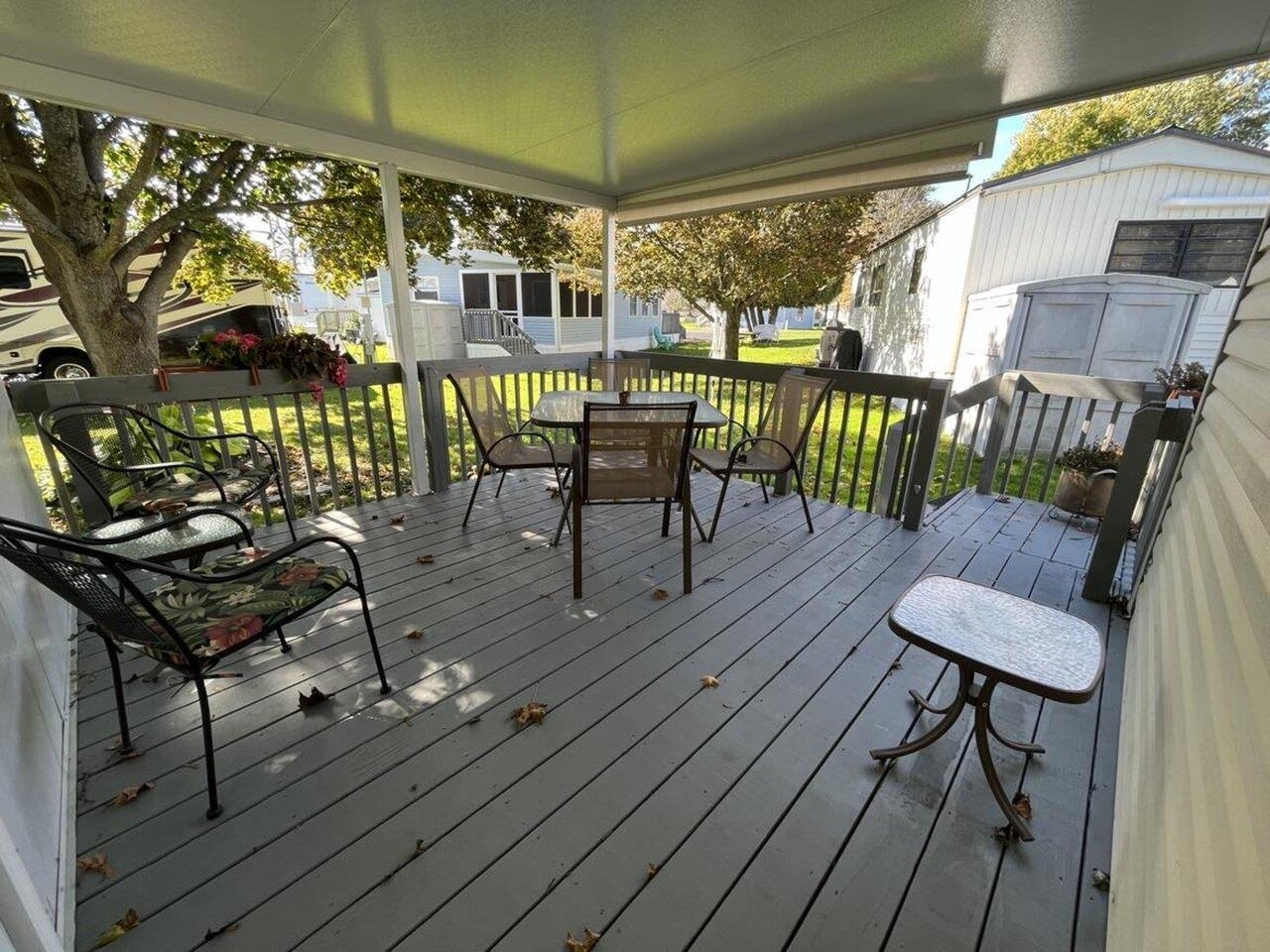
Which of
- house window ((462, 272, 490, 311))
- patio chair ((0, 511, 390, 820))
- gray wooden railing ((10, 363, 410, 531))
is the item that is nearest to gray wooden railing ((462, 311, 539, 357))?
house window ((462, 272, 490, 311))

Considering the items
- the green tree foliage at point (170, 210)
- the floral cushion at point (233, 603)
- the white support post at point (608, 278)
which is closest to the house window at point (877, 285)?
the green tree foliage at point (170, 210)

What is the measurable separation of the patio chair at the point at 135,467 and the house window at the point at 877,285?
13265mm

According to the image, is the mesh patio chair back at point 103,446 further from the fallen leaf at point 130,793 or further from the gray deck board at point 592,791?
the fallen leaf at point 130,793

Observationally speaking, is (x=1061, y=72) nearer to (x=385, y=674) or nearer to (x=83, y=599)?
(x=385, y=674)

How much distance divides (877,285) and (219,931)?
15.0m

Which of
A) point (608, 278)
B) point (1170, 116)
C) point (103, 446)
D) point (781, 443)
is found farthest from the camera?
point (1170, 116)

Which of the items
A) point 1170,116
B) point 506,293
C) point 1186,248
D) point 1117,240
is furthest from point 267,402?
point 1170,116

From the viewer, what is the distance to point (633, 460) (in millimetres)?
2596

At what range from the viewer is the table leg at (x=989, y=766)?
1416mm

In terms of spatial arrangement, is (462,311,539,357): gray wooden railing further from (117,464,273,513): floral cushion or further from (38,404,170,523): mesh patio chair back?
(117,464,273,513): floral cushion

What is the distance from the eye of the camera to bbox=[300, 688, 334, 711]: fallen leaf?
181 cm

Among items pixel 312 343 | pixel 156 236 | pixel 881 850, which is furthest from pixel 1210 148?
pixel 156 236

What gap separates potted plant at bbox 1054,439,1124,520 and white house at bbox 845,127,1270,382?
333 centimetres

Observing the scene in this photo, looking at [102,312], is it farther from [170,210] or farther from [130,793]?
[130,793]
